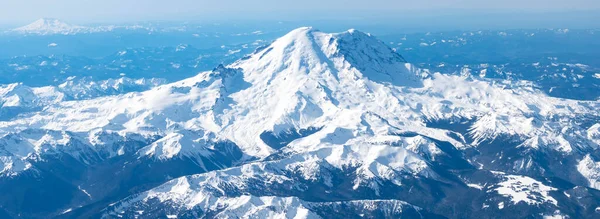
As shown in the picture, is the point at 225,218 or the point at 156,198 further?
the point at 156,198

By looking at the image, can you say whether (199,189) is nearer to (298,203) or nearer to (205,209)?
(205,209)

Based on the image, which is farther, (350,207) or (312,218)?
(350,207)

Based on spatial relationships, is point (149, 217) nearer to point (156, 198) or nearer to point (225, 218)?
point (156, 198)

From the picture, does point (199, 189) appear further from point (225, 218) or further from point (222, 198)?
point (225, 218)

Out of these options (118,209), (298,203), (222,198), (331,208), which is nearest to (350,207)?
(331,208)

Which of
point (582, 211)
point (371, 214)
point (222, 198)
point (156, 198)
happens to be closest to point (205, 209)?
point (222, 198)

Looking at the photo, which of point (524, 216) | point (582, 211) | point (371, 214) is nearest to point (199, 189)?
point (371, 214)

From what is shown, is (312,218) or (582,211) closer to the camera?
(312,218)
